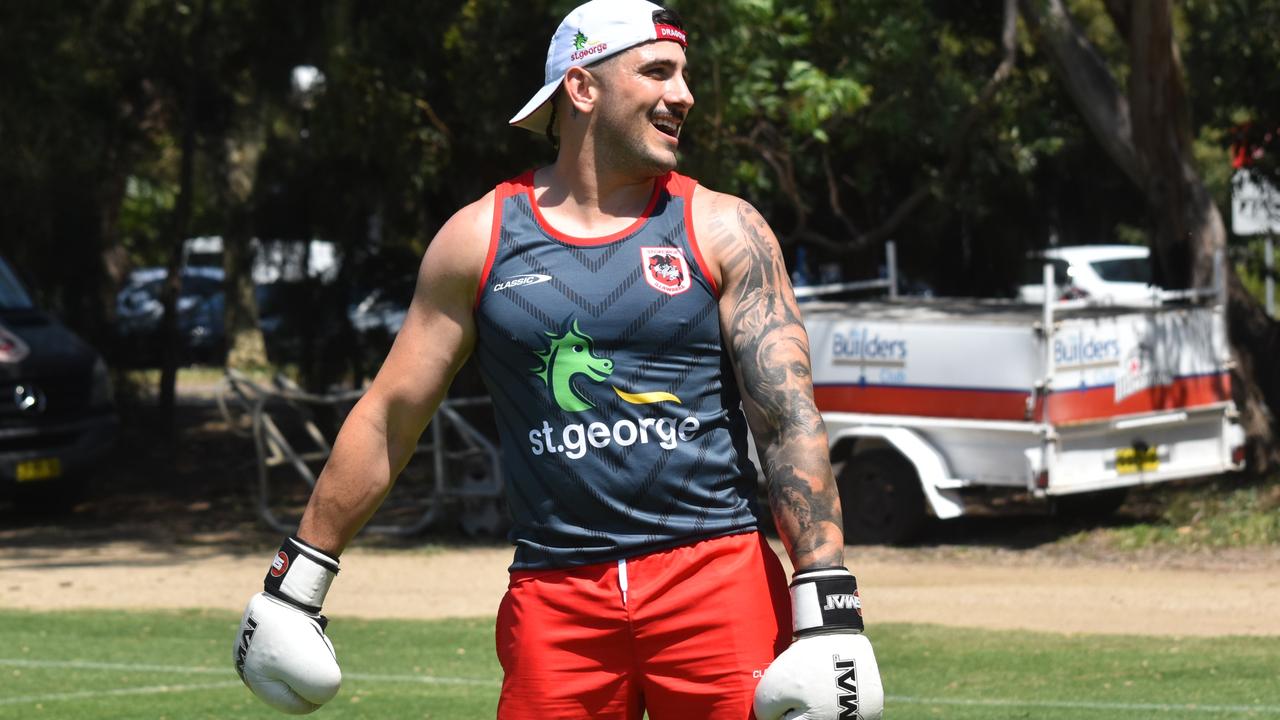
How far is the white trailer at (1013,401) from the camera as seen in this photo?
12.0 meters

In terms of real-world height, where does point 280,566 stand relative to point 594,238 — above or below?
below

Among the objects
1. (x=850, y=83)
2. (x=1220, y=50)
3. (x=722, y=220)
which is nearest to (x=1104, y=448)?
(x=850, y=83)

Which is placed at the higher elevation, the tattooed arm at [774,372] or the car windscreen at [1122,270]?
the tattooed arm at [774,372]

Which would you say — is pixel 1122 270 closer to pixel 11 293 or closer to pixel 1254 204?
pixel 1254 204

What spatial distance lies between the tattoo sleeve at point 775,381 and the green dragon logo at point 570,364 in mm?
244

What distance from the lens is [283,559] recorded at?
360 centimetres

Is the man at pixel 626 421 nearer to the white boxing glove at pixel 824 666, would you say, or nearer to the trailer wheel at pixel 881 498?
the white boxing glove at pixel 824 666

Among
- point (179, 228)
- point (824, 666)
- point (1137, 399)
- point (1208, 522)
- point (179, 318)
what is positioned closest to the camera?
point (824, 666)

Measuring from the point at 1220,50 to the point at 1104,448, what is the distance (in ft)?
13.5

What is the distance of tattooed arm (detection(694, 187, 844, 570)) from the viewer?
3.36m

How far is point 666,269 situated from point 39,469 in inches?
491

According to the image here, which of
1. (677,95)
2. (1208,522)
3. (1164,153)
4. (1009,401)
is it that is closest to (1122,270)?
(1164,153)

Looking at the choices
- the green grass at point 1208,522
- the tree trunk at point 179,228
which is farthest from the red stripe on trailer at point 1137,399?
the tree trunk at point 179,228

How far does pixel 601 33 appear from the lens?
140 inches
